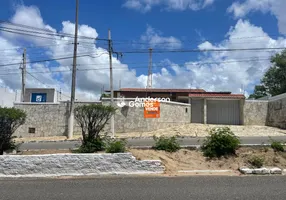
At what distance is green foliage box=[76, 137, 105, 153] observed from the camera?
9.51 m

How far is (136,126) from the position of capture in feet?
77.9

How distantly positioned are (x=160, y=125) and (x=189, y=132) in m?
2.99

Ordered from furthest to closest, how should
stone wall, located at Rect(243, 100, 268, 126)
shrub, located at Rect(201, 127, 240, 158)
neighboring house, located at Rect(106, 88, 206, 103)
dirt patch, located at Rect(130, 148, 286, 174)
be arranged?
neighboring house, located at Rect(106, 88, 206, 103), stone wall, located at Rect(243, 100, 268, 126), shrub, located at Rect(201, 127, 240, 158), dirt patch, located at Rect(130, 148, 286, 174)

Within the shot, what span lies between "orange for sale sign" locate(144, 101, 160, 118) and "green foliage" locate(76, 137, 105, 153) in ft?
45.9

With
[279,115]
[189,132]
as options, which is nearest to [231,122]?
[279,115]

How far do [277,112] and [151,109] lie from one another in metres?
11.6

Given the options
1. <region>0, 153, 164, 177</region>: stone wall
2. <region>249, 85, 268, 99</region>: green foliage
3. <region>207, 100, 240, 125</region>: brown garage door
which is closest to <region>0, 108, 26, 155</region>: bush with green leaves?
<region>0, 153, 164, 177</region>: stone wall

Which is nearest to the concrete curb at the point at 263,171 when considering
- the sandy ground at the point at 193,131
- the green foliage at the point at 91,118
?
the green foliage at the point at 91,118

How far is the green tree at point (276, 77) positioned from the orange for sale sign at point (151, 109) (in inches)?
861

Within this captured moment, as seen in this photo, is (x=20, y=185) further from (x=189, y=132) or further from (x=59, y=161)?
(x=189, y=132)

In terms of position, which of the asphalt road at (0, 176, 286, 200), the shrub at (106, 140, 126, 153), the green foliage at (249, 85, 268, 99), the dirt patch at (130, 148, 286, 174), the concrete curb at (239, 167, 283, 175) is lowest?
the asphalt road at (0, 176, 286, 200)

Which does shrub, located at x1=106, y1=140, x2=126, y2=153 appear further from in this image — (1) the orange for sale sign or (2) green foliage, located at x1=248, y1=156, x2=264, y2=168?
(1) the orange for sale sign

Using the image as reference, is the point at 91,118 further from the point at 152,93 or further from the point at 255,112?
the point at 152,93

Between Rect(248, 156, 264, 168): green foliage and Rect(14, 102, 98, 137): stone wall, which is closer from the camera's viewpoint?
Rect(248, 156, 264, 168): green foliage
